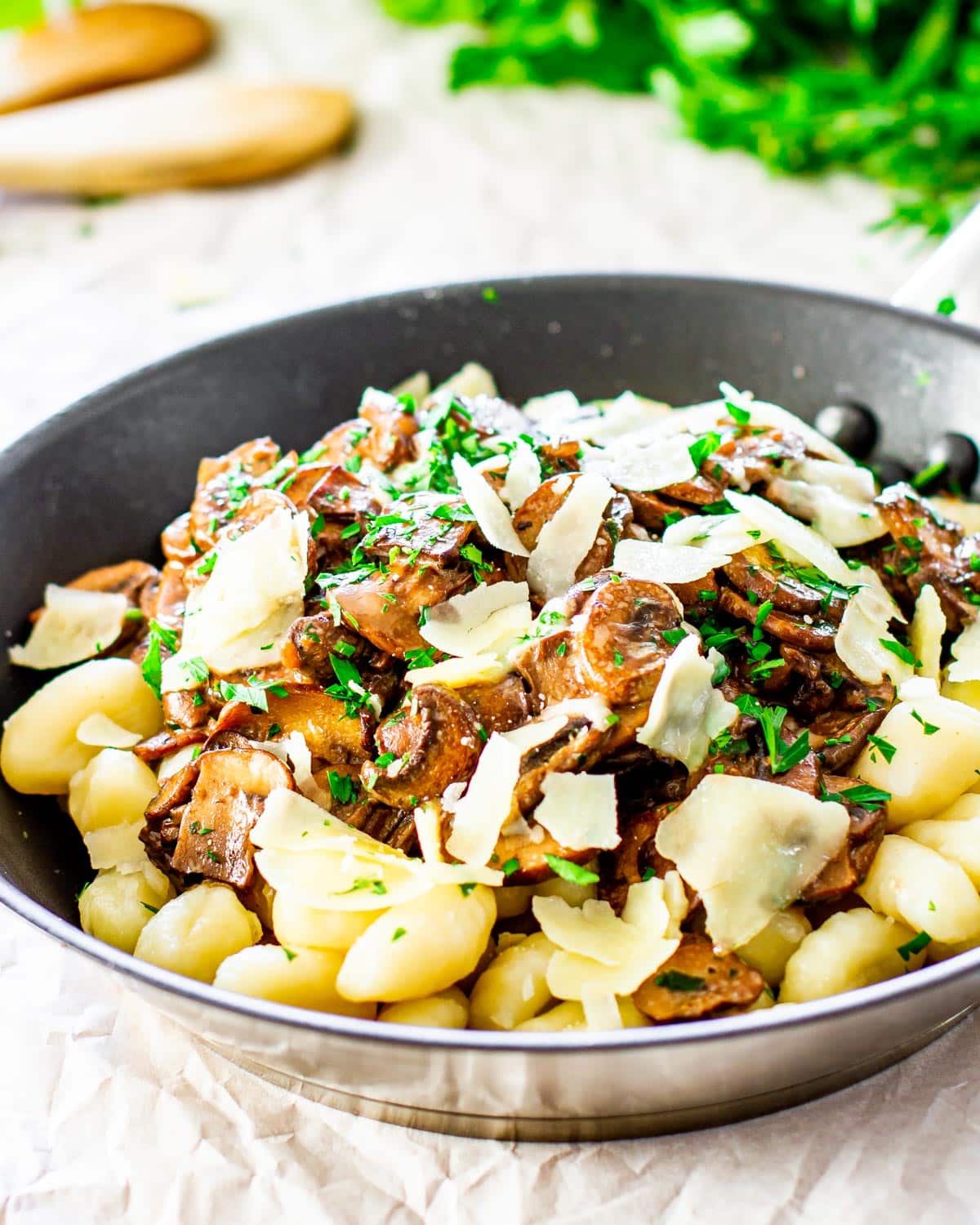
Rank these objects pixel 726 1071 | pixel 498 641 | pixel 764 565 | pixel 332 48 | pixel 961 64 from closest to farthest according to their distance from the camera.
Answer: pixel 726 1071 < pixel 498 641 < pixel 764 565 < pixel 961 64 < pixel 332 48

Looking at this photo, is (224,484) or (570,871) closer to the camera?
(570,871)

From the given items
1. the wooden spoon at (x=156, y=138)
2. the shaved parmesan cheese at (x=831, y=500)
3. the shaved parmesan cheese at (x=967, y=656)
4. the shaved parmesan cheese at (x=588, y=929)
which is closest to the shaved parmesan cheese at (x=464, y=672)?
the shaved parmesan cheese at (x=588, y=929)

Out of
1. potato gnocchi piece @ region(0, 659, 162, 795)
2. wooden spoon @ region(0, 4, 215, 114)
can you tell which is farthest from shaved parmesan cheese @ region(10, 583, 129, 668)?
wooden spoon @ region(0, 4, 215, 114)

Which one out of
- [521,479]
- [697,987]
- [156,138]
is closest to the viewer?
[697,987]

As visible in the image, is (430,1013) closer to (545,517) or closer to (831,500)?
(545,517)

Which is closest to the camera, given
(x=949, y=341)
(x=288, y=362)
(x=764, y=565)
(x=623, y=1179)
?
(x=623, y=1179)

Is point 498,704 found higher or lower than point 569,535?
lower

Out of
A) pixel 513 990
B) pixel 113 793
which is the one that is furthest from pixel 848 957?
pixel 113 793

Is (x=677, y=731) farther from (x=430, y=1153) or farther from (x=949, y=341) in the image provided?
(x=949, y=341)

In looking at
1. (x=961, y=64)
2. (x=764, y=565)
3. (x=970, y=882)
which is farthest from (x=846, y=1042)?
(x=961, y=64)
